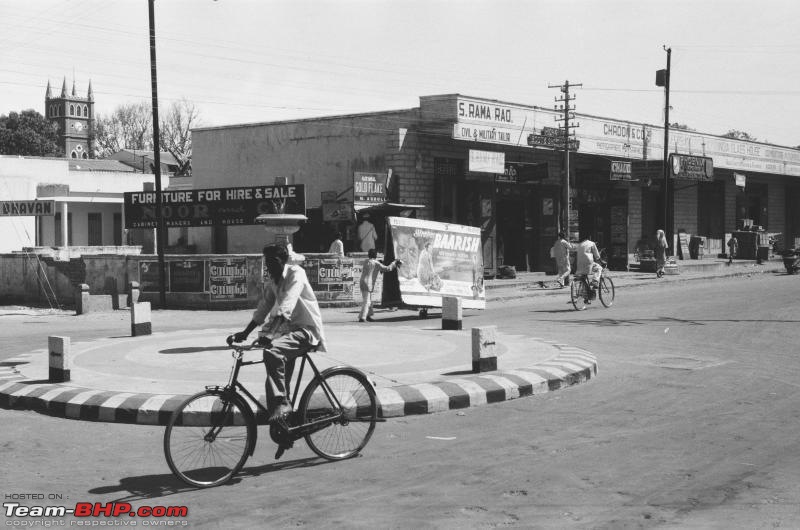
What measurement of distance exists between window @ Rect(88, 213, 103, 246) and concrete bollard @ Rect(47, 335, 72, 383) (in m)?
46.6

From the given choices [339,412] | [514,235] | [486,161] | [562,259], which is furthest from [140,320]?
[514,235]

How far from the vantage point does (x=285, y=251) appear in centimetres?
716

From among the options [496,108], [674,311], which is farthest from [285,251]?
[496,108]

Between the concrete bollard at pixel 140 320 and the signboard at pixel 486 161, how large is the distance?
1752 cm

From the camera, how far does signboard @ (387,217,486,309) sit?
1992 centimetres

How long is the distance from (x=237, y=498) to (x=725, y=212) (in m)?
48.1

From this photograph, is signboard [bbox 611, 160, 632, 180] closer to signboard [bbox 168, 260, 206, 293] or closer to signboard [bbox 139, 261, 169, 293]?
signboard [bbox 168, 260, 206, 293]

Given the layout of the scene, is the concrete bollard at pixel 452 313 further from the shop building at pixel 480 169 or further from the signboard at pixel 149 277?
the shop building at pixel 480 169

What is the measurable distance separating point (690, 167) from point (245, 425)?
1550 inches

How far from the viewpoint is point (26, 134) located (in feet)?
278

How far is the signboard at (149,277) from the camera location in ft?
79.3

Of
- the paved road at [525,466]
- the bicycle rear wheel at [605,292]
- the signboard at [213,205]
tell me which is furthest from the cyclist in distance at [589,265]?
the signboard at [213,205]

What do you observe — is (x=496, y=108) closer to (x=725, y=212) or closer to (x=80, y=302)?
(x=80, y=302)

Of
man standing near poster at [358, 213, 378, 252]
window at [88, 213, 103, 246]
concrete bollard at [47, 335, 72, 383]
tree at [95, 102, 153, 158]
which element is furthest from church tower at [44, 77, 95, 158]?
concrete bollard at [47, 335, 72, 383]
